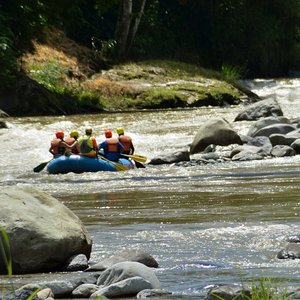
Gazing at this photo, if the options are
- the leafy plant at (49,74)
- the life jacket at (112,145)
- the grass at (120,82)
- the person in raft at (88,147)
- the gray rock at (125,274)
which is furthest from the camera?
the leafy plant at (49,74)

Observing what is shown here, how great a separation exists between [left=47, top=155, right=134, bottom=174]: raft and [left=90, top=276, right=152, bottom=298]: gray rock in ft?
37.9

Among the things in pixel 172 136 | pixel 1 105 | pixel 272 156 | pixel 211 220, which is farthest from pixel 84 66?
pixel 211 220

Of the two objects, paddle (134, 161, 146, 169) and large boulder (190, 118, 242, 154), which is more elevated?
paddle (134, 161, 146, 169)

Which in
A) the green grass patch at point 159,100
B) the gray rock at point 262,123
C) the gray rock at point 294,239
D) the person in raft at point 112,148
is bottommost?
the green grass patch at point 159,100

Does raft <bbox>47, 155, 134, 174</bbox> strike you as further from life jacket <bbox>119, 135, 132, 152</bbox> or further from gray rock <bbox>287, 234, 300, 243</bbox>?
gray rock <bbox>287, 234, 300, 243</bbox>

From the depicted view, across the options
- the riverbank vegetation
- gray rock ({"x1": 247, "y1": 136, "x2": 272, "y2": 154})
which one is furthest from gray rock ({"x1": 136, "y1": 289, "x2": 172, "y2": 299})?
the riverbank vegetation

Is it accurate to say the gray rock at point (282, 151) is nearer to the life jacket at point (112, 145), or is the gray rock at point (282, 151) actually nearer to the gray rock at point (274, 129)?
the gray rock at point (274, 129)

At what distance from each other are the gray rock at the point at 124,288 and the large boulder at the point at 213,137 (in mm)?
14752

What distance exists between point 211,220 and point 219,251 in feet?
6.89

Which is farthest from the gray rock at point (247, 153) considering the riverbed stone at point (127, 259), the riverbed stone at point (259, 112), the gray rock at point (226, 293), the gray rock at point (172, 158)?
the gray rock at point (226, 293)

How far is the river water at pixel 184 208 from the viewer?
9.20 m

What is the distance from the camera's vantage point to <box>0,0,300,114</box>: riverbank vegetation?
33.4 metres

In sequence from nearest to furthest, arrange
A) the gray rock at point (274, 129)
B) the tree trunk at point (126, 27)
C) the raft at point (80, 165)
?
the raft at point (80, 165) < the gray rock at point (274, 129) < the tree trunk at point (126, 27)

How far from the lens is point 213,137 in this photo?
23.1m
